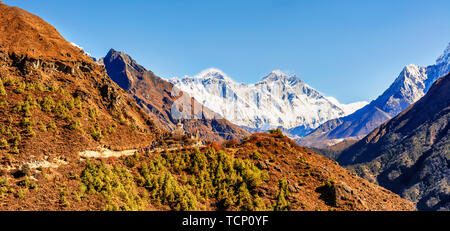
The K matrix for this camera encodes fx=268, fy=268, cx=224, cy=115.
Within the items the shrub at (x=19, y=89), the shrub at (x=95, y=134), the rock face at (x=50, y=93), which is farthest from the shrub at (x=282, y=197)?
the shrub at (x=19, y=89)

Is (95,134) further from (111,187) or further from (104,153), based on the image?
(111,187)

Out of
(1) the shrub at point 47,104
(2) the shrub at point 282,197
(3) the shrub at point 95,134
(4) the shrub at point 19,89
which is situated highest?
(4) the shrub at point 19,89

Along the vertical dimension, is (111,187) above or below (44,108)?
below

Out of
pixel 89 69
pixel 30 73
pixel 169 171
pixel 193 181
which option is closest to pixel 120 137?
pixel 169 171

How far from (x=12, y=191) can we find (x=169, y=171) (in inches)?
745

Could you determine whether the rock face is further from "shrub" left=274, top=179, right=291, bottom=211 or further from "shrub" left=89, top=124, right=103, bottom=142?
"shrub" left=274, top=179, right=291, bottom=211

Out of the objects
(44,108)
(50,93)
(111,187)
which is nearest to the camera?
(111,187)

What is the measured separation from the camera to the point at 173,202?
33.1 meters

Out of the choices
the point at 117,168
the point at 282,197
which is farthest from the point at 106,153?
the point at 282,197

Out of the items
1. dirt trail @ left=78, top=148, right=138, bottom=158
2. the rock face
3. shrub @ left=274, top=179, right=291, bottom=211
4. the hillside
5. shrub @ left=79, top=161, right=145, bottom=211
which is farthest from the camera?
shrub @ left=274, top=179, right=291, bottom=211

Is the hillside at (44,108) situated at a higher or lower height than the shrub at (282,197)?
higher

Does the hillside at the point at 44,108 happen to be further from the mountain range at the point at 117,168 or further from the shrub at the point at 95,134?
the mountain range at the point at 117,168

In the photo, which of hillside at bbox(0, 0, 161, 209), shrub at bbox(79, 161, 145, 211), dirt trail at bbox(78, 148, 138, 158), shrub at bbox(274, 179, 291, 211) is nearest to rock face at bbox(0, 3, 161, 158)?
hillside at bbox(0, 0, 161, 209)
